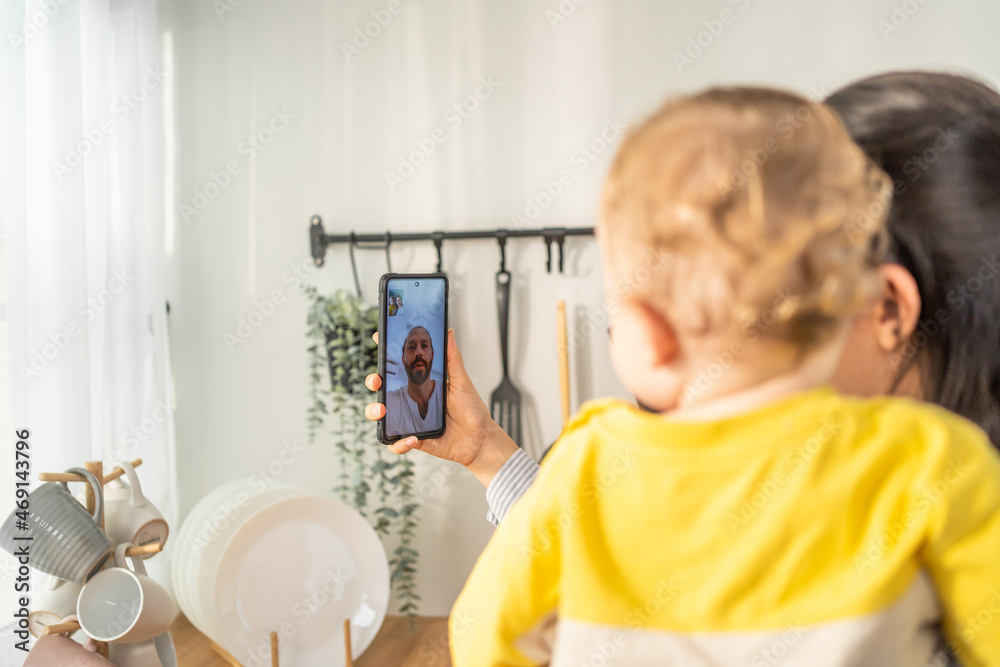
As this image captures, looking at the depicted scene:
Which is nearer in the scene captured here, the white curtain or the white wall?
the white curtain

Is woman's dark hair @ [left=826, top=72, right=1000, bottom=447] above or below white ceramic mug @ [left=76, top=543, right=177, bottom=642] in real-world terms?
above

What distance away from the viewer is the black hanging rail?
182 centimetres

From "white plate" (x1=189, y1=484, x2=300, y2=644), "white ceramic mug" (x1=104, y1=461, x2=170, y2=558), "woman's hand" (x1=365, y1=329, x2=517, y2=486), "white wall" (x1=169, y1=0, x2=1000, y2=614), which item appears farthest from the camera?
"white wall" (x1=169, y1=0, x2=1000, y2=614)

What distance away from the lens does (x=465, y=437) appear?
0.83 m

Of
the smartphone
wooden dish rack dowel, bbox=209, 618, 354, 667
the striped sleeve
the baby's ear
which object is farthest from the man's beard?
wooden dish rack dowel, bbox=209, 618, 354, 667

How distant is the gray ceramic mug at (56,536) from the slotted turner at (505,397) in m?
0.98

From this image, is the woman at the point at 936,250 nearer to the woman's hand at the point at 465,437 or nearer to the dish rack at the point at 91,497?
the woman's hand at the point at 465,437

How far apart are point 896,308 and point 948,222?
0.07 m

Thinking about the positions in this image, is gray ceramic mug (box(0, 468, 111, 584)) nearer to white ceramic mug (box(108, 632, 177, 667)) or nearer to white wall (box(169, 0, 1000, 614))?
white ceramic mug (box(108, 632, 177, 667))

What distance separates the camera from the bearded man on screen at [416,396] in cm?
85

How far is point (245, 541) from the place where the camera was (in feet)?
4.75

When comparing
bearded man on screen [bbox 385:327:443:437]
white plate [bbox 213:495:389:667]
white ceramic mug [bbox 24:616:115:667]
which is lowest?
white plate [bbox 213:495:389:667]

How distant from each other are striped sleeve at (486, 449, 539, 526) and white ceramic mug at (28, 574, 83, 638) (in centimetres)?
83

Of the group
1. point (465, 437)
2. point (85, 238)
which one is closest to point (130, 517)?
point (85, 238)
